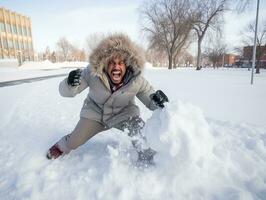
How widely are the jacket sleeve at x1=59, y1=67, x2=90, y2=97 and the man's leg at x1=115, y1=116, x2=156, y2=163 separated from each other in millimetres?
617

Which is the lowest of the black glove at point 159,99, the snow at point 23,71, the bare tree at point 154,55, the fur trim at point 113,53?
the snow at point 23,71

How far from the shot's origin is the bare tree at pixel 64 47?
7044 centimetres

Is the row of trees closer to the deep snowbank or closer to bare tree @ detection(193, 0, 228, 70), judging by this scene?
bare tree @ detection(193, 0, 228, 70)

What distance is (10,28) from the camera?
49.2 m

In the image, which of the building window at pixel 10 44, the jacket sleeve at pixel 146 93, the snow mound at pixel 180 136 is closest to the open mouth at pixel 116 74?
the jacket sleeve at pixel 146 93

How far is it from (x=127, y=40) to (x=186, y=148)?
131 cm

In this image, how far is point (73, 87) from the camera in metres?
2.51

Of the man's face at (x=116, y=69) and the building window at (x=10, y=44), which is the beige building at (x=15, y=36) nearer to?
the building window at (x=10, y=44)

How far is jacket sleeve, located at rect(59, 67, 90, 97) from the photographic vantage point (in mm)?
2522

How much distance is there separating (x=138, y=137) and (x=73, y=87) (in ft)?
2.91

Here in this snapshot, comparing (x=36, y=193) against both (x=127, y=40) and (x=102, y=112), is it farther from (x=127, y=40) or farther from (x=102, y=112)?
(x=127, y=40)

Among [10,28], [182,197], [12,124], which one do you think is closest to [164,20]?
[12,124]

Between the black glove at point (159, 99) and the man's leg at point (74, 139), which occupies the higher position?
the black glove at point (159, 99)

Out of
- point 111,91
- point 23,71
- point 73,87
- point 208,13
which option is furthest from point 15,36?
point 111,91
